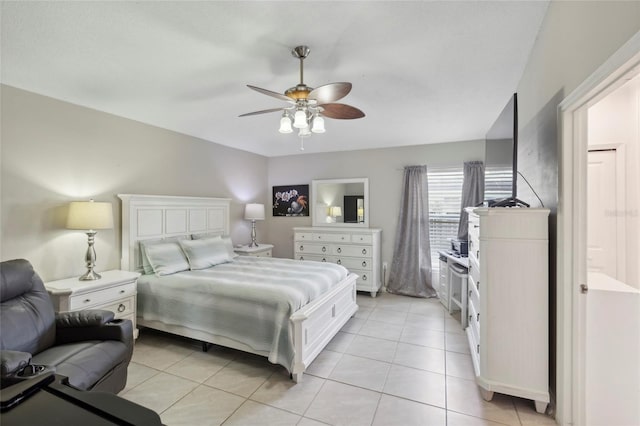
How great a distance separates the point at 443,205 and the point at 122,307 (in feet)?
14.3

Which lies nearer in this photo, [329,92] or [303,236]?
[329,92]

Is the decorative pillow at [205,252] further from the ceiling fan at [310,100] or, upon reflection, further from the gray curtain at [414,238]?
the gray curtain at [414,238]

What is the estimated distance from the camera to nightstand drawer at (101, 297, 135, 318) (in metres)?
2.70

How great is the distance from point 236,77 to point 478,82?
79.2 inches

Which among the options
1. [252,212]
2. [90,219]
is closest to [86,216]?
[90,219]

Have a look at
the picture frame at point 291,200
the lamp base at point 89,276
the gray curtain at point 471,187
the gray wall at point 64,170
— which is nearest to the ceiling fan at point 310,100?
the gray wall at point 64,170

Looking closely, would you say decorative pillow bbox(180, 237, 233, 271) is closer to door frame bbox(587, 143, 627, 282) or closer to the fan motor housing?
the fan motor housing

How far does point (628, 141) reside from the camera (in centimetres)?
205

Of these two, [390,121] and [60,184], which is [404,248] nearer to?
[390,121]

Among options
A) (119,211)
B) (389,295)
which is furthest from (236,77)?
(389,295)

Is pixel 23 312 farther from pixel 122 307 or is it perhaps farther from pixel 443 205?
pixel 443 205

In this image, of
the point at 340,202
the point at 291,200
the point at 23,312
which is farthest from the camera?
the point at 291,200

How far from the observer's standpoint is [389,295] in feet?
15.1

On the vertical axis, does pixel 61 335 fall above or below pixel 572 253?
below
